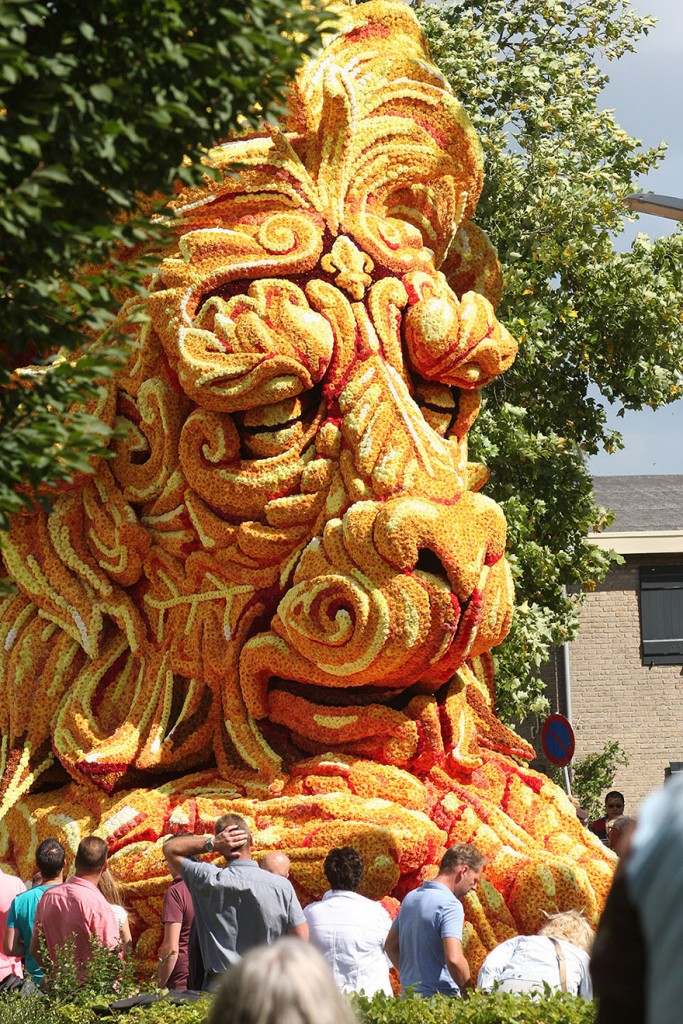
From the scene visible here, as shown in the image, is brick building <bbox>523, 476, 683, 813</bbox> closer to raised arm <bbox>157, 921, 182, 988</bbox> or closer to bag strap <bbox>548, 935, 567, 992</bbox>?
raised arm <bbox>157, 921, 182, 988</bbox>

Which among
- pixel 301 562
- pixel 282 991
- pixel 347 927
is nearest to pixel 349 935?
pixel 347 927

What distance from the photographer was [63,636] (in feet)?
34.9

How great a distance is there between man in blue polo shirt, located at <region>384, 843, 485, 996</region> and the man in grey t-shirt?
23.0 inches

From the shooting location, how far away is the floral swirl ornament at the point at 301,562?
960 cm

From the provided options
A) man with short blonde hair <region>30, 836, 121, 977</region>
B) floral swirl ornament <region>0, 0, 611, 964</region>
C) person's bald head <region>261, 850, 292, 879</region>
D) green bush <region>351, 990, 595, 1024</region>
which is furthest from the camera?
floral swirl ornament <region>0, 0, 611, 964</region>

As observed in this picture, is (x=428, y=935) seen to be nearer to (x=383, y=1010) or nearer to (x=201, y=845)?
(x=383, y=1010)

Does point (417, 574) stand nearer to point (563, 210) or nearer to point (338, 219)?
point (338, 219)

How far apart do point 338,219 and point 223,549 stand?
229cm

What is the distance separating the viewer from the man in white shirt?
7082 millimetres

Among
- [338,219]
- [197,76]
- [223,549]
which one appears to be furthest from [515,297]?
[197,76]

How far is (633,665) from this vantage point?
82.9 feet

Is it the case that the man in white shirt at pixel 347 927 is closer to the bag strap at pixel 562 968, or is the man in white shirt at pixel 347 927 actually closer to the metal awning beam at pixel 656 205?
the bag strap at pixel 562 968

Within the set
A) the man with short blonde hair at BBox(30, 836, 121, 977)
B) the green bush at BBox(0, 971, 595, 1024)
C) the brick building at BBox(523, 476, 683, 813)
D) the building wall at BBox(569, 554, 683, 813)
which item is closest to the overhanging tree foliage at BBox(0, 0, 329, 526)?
the green bush at BBox(0, 971, 595, 1024)

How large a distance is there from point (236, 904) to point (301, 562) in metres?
3.42
